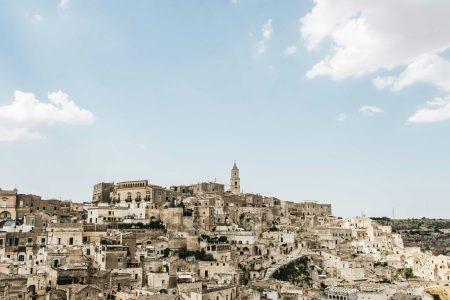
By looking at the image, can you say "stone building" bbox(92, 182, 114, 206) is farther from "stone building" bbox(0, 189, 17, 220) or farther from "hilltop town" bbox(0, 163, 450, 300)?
"stone building" bbox(0, 189, 17, 220)

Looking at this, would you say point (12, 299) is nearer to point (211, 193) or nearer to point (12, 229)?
point (12, 229)

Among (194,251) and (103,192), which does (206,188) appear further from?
(194,251)

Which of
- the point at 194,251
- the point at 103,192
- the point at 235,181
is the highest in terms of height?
the point at 235,181

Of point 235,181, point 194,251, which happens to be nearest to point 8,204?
point 194,251

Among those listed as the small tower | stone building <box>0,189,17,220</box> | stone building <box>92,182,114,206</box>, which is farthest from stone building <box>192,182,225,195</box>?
stone building <box>0,189,17,220</box>

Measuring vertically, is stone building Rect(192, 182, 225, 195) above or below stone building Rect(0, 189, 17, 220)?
above

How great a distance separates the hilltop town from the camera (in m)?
41.1

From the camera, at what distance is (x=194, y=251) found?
53.4 meters

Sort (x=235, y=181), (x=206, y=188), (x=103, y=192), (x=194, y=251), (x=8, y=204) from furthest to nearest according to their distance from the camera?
1. (x=235, y=181)
2. (x=206, y=188)
3. (x=103, y=192)
4. (x=8, y=204)
5. (x=194, y=251)

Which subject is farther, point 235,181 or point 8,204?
point 235,181

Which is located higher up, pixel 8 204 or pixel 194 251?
pixel 8 204

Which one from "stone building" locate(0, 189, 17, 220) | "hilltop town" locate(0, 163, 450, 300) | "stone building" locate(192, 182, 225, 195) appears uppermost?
"stone building" locate(192, 182, 225, 195)

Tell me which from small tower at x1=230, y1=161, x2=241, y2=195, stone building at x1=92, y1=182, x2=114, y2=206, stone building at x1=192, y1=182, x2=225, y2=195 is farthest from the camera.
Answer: small tower at x1=230, y1=161, x2=241, y2=195

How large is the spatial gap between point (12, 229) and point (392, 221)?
331ft
